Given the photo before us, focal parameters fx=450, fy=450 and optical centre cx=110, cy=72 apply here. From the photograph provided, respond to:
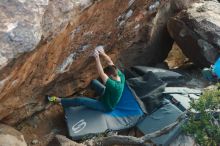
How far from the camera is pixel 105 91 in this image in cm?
927

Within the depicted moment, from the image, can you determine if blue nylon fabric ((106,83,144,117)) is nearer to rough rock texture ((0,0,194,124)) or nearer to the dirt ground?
rough rock texture ((0,0,194,124))

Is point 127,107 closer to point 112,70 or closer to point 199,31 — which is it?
point 112,70

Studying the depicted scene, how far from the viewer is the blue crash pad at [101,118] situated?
9117 millimetres

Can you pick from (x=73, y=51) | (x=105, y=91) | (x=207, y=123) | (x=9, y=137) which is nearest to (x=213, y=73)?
(x=105, y=91)

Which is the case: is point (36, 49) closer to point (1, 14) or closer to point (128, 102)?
point (1, 14)

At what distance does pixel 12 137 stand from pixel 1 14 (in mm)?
3170

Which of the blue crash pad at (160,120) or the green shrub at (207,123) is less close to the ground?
the green shrub at (207,123)

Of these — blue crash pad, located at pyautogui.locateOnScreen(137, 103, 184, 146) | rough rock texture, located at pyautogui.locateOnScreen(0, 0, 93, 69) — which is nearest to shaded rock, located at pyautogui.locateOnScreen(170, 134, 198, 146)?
blue crash pad, located at pyautogui.locateOnScreen(137, 103, 184, 146)

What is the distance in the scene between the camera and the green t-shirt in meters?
8.97

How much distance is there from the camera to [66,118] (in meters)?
9.38

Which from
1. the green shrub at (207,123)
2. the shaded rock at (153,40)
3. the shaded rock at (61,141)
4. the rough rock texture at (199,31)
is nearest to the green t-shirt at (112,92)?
the shaded rock at (61,141)

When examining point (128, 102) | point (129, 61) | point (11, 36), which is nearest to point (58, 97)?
point (128, 102)

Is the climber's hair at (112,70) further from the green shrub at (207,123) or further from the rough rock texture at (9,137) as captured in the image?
the green shrub at (207,123)

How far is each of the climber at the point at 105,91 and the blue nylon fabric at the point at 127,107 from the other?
0.22 m
